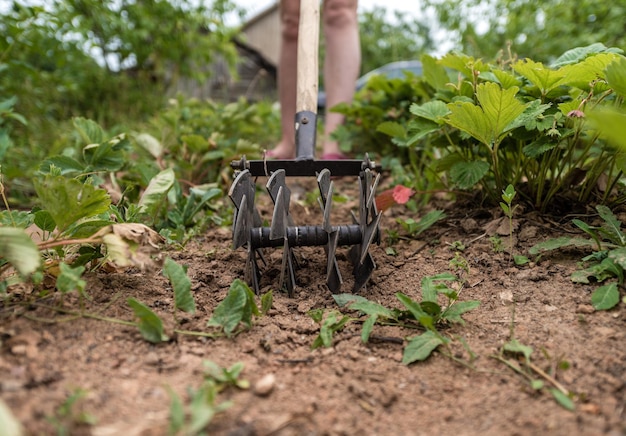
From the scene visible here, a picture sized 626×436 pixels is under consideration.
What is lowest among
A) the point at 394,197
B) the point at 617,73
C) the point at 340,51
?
the point at 394,197

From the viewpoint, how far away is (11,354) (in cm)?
96

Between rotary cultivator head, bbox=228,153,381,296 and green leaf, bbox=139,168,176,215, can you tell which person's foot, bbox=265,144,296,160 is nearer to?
green leaf, bbox=139,168,176,215

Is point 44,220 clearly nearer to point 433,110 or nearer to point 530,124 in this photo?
point 433,110

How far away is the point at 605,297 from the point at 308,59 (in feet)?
4.19

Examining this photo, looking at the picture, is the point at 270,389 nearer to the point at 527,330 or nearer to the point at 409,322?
the point at 409,322

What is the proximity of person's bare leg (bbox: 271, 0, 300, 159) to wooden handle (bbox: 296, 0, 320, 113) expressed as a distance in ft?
2.54

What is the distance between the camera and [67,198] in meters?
1.16

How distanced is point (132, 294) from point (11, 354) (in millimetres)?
385

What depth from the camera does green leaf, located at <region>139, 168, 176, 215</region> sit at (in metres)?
1.78

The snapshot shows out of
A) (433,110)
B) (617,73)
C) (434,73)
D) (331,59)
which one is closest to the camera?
(617,73)

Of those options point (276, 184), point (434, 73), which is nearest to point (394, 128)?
point (434, 73)

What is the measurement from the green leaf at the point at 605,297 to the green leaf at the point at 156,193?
141 cm

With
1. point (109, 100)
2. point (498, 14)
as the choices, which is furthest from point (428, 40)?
point (109, 100)

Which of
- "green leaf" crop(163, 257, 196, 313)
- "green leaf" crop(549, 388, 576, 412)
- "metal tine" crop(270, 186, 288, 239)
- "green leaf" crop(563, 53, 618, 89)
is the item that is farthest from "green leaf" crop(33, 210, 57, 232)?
"green leaf" crop(563, 53, 618, 89)
